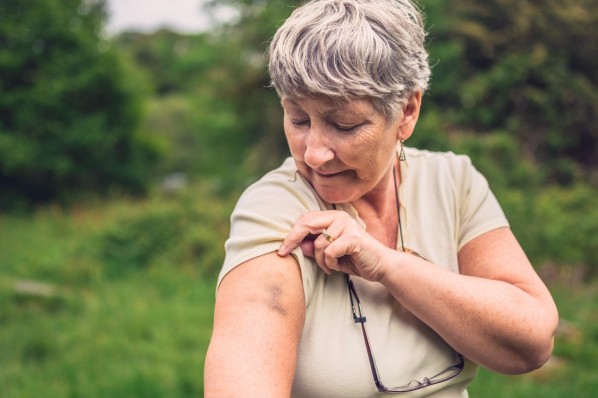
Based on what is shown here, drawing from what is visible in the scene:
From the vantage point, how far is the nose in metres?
1.56

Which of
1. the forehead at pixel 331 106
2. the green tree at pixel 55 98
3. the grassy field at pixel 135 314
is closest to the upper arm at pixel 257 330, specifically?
the forehead at pixel 331 106

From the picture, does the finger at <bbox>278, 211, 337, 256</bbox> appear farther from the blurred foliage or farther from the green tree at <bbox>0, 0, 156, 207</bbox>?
the green tree at <bbox>0, 0, 156, 207</bbox>

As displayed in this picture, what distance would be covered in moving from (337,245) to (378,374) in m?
0.33

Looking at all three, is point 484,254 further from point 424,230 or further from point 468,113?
point 468,113

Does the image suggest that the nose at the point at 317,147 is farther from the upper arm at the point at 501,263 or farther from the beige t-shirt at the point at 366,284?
the upper arm at the point at 501,263

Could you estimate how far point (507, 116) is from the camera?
12.2 metres

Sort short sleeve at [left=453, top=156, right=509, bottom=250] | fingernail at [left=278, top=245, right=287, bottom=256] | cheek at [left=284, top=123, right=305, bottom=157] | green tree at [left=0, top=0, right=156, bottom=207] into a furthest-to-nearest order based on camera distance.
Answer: green tree at [left=0, top=0, right=156, bottom=207]
short sleeve at [left=453, top=156, right=509, bottom=250]
cheek at [left=284, top=123, right=305, bottom=157]
fingernail at [left=278, top=245, right=287, bottom=256]

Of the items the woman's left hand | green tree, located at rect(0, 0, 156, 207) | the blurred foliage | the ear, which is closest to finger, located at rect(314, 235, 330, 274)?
the woman's left hand

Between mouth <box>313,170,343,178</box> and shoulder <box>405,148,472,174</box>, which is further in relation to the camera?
shoulder <box>405,148,472,174</box>

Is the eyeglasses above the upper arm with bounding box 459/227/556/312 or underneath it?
underneath

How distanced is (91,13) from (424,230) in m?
18.8

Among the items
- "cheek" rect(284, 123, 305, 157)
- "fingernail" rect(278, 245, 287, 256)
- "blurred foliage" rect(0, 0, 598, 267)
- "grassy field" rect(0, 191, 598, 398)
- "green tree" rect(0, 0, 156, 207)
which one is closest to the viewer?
"fingernail" rect(278, 245, 287, 256)

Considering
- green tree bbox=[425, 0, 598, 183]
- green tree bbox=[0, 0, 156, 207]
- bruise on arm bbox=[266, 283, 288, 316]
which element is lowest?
bruise on arm bbox=[266, 283, 288, 316]

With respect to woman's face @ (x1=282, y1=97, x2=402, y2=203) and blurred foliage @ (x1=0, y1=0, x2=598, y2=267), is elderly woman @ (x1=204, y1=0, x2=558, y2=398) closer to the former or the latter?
woman's face @ (x1=282, y1=97, x2=402, y2=203)
